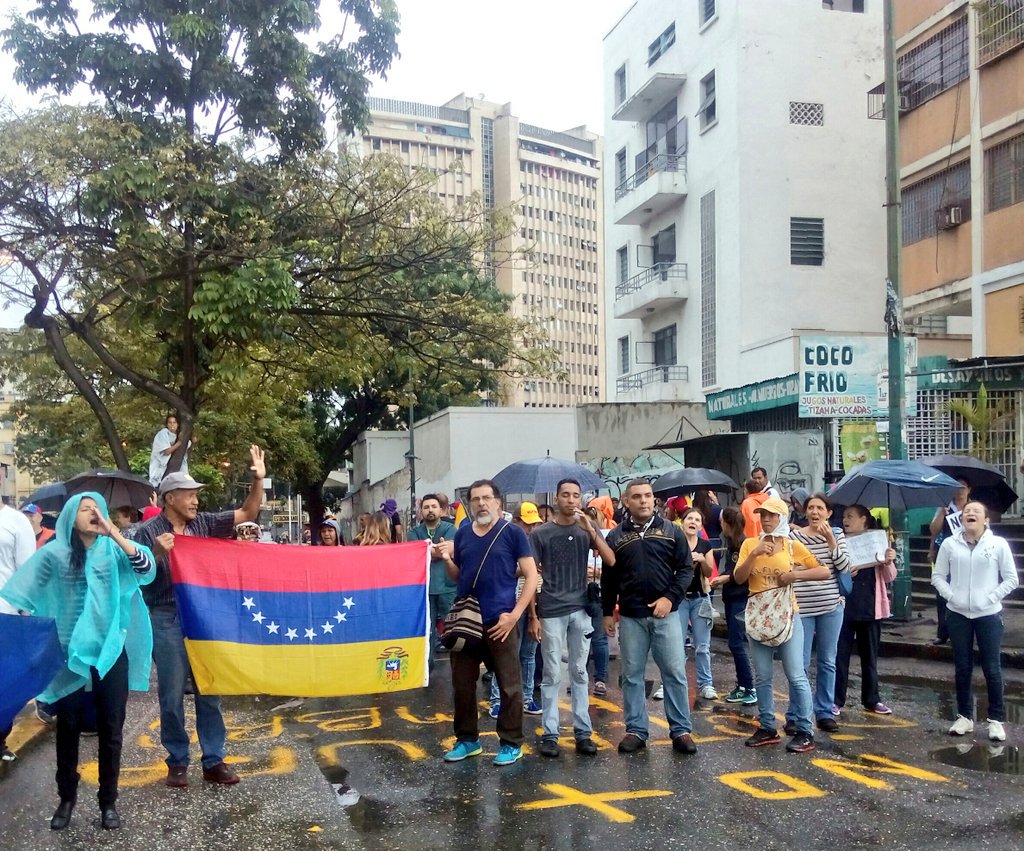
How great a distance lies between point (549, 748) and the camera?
7570 millimetres

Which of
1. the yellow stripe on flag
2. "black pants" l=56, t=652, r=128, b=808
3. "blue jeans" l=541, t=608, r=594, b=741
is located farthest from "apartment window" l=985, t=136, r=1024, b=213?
"black pants" l=56, t=652, r=128, b=808

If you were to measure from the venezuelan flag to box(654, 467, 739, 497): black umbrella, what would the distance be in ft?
20.6

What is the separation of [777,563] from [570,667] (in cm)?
162

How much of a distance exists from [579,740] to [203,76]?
36.4 feet

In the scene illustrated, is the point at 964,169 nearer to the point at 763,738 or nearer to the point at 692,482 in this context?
the point at 692,482

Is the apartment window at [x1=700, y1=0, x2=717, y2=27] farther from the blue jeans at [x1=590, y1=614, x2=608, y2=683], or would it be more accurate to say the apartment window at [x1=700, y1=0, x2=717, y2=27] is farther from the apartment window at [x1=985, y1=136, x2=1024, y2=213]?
the blue jeans at [x1=590, y1=614, x2=608, y2=683]

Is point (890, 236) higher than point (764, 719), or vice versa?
point (890, 236)

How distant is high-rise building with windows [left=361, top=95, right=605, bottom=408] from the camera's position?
132m

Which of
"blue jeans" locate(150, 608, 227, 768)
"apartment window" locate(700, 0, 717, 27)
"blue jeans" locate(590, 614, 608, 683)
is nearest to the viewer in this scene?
"blue jeans" locate(150, 608, 227, 768)

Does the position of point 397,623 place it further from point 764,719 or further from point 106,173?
point 106,173

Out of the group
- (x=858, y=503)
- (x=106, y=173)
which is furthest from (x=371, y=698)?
(x=106, y=173)

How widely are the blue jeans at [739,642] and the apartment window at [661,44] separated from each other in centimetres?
2805

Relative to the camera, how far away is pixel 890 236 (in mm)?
13938

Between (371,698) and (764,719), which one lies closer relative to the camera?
(764,719)
